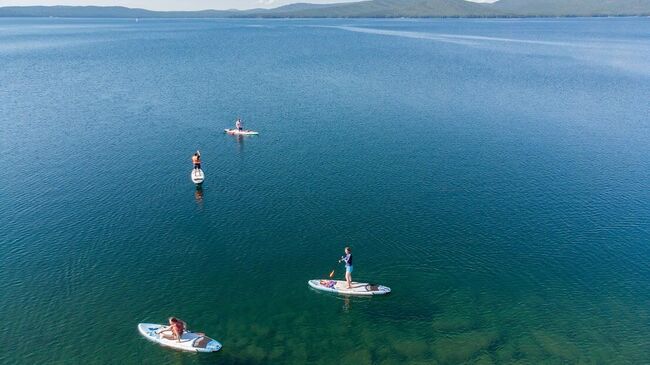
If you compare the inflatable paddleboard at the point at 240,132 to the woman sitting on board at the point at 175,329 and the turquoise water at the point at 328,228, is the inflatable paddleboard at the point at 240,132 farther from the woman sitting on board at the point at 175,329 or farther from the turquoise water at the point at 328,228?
the woman sitting on board at the point at 175,329

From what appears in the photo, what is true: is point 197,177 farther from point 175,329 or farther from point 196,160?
point 175,329

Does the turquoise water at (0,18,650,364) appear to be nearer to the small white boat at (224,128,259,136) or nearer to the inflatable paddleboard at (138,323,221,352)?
the inflatable paddleboard at (138,323,221,352)

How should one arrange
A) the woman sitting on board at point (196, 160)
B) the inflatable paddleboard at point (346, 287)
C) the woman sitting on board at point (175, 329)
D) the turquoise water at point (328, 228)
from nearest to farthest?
1. the woman sitting on board at point (175, 329)
2. the turquoise water at point (328, 228)
3. the inflatable paddleboard at point (346, 287)
4. the woman sitting on board at point (196, 160)

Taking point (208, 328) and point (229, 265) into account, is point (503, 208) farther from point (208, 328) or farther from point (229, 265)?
point (208, 328)

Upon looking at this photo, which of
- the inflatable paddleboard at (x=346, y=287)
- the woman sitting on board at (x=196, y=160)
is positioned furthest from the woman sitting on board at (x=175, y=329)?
the woman sitting on board at (x=196, y=160)

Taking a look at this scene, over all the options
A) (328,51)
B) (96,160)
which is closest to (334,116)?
(96,160)

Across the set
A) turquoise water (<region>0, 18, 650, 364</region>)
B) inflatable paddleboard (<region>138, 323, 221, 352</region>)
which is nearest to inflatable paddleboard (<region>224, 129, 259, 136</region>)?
turquoise water (<region>0, 18, 650, 364</region>)
